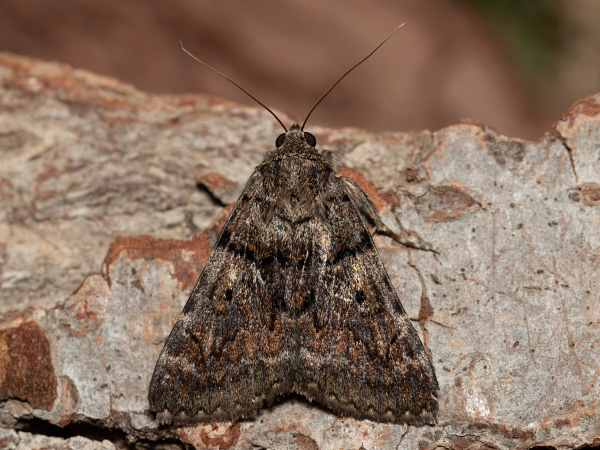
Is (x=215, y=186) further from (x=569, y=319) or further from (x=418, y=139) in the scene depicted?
(x=569, y=319)

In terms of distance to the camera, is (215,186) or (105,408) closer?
(105,408)

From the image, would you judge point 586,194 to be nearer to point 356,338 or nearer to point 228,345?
point 356,338

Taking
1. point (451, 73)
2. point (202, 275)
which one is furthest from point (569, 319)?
point (451, 73)

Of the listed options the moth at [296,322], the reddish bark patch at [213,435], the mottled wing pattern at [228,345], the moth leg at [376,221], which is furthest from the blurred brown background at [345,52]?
the reddish bark patch at [213,435]

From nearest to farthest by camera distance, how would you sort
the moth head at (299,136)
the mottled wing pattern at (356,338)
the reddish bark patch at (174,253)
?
the mottled wing pattern at (356,338) < the reddish bark patch at (174,253) < the moth head at (299,136)

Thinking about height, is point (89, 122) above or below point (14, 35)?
below

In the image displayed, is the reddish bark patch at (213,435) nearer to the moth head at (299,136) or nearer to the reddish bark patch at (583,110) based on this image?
the moth head at (299,136)

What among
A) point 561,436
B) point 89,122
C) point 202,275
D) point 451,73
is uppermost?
point 451,73
